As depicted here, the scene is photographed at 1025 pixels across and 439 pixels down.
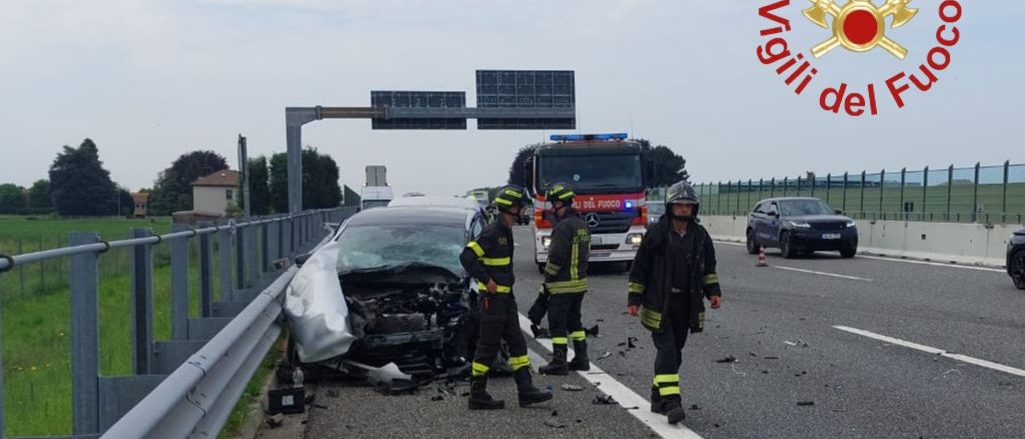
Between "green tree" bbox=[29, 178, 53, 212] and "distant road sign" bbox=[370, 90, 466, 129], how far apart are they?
16544 mm

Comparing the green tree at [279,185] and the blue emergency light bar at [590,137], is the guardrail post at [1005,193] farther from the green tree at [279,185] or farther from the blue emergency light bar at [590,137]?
the green tree at [279,185]

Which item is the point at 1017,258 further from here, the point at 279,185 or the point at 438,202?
the point at 279,185

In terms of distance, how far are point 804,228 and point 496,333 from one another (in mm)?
18014

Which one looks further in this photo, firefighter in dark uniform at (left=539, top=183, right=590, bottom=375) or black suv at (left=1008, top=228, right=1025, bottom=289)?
black suv at (left=1008, top=228, right=1025, bottom=289)

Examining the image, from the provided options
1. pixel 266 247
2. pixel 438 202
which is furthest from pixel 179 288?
pixel 266 247

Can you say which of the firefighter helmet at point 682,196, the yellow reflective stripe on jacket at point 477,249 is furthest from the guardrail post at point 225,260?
the firefighter helmet at point 682,196

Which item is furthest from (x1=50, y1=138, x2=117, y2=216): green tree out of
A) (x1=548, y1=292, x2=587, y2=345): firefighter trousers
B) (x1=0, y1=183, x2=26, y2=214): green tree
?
(x1=548, y1=292, x2=587, y2=345): firefighter trousers

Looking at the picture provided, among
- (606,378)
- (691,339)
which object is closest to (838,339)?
(691,339)

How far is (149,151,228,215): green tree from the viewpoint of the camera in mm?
79812

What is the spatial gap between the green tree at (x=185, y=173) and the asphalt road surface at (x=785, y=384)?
70.7 m

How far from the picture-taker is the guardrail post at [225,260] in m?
9.11

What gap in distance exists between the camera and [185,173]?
8794 cm

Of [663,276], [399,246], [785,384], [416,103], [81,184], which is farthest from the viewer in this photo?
[81,184]

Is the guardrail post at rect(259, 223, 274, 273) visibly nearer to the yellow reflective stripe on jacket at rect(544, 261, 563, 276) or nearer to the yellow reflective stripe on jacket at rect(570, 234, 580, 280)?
the yellow reflective stripe on jacket at rect(544, 261, 563, 276)
